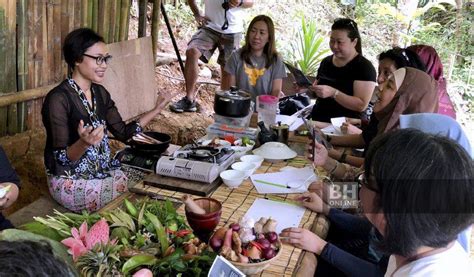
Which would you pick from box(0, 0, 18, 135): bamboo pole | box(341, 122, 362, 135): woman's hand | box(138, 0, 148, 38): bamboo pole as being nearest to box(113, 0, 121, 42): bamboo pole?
box(138, 0, 148, 38): bamboo pole

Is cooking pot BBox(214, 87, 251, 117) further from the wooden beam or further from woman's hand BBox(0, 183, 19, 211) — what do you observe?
the wooden beam

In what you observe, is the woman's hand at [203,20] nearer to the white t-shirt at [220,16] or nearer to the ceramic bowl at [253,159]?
the white t-shirt at [220,16]

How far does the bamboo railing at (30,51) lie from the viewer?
147 inches

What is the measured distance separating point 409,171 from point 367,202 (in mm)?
216

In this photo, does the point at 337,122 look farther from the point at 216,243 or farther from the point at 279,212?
the point at 216,243

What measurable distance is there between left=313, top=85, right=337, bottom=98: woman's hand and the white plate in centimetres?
109

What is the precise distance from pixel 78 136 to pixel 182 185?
96 cm

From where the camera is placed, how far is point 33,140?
4.11 meters

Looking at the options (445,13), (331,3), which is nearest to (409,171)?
(445,13)

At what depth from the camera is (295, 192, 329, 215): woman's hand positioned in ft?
7.13

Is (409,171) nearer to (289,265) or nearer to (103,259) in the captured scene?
(289,265)

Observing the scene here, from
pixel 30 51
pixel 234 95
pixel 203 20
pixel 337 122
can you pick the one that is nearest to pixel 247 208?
pixel 234 95

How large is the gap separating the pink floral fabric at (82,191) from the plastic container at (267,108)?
1.15 m

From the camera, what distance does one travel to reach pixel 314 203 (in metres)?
2.18
